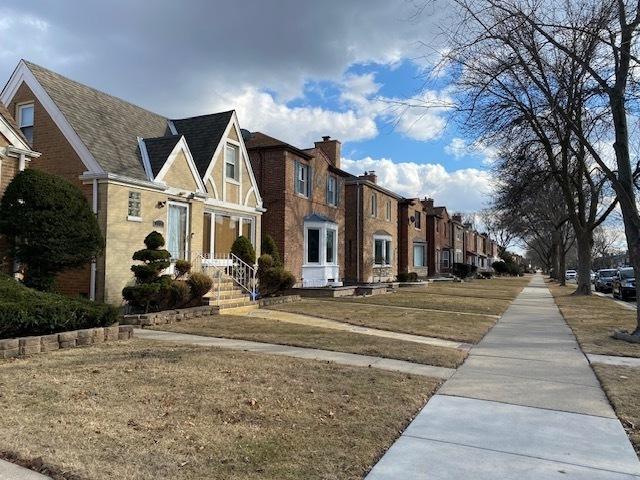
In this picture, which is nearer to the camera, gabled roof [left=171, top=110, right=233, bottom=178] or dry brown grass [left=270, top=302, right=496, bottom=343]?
dry brown grass [left=270, top=302, right=496, bottom=343]

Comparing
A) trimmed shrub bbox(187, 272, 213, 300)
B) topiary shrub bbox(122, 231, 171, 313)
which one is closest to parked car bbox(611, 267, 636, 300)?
trimmed shrub bbox(187, 272, 213, 300)

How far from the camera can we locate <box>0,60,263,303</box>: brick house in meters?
14.0

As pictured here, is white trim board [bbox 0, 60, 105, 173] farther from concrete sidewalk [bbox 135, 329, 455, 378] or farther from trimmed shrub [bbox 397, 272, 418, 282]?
trimmed shrub [bbox 397, 272, 418, 282]

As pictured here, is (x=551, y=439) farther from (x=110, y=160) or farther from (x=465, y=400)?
(x=110, y=160)

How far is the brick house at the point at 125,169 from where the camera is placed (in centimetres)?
1397

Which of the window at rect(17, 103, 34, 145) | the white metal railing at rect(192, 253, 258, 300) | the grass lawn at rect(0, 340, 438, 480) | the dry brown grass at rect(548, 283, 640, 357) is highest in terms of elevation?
the window at rect(17, 103, 34, 145)

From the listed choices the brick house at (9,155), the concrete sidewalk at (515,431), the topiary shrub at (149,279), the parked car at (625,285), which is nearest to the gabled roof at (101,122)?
the brick house at (9,155)

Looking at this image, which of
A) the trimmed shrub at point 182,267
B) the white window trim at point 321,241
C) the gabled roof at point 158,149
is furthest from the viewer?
the white window trim at point 321,241

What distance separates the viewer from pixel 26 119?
15.3m

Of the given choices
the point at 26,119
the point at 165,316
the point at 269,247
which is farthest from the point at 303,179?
the point at 165,316

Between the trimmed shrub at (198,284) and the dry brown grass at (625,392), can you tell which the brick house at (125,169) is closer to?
the trimmed shrub at (198,284)

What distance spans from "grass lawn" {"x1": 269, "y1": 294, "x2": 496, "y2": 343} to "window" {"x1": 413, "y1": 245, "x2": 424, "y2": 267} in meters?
26.9

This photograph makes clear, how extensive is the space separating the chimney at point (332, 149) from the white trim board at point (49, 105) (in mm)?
18056

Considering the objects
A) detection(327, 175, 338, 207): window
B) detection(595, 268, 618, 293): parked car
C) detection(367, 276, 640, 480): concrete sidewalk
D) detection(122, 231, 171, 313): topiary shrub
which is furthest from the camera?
detection(595, 268, 618, 293): parked car
